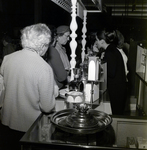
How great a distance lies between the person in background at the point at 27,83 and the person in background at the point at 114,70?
122 centimetres

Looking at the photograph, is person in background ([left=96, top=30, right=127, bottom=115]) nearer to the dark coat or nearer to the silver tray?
the dark coat

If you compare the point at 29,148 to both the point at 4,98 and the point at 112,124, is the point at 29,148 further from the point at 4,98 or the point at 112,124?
the point at 4,98

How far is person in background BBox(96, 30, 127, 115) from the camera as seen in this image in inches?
107

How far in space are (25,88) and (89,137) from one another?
579 mm

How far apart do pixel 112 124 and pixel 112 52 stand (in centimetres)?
147

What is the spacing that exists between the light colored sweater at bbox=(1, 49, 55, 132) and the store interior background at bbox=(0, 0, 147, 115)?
67.6 inches

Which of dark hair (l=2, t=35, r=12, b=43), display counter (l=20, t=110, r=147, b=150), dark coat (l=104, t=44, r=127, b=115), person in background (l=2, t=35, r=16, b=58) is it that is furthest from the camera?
dark hair (l=2, t=35, r=12, b=43)

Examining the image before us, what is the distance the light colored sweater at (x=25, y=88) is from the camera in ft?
4.94

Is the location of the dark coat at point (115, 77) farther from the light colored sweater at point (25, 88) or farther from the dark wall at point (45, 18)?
the light colored sweater at point (25, 88)

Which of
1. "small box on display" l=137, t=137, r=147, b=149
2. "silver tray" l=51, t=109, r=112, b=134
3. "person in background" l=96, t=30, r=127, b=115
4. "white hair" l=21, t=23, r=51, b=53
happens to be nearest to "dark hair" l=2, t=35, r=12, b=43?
"person in background" l=96, t=30, r=127, b=115

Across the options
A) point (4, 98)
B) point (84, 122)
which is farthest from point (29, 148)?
point (4, 98)

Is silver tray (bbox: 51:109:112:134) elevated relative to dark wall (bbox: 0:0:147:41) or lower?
lower

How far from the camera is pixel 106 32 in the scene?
8.96 feet

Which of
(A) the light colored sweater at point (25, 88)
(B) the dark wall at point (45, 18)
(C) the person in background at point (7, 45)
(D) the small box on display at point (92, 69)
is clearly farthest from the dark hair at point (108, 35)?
(C) the person in background at point (7, 45)
